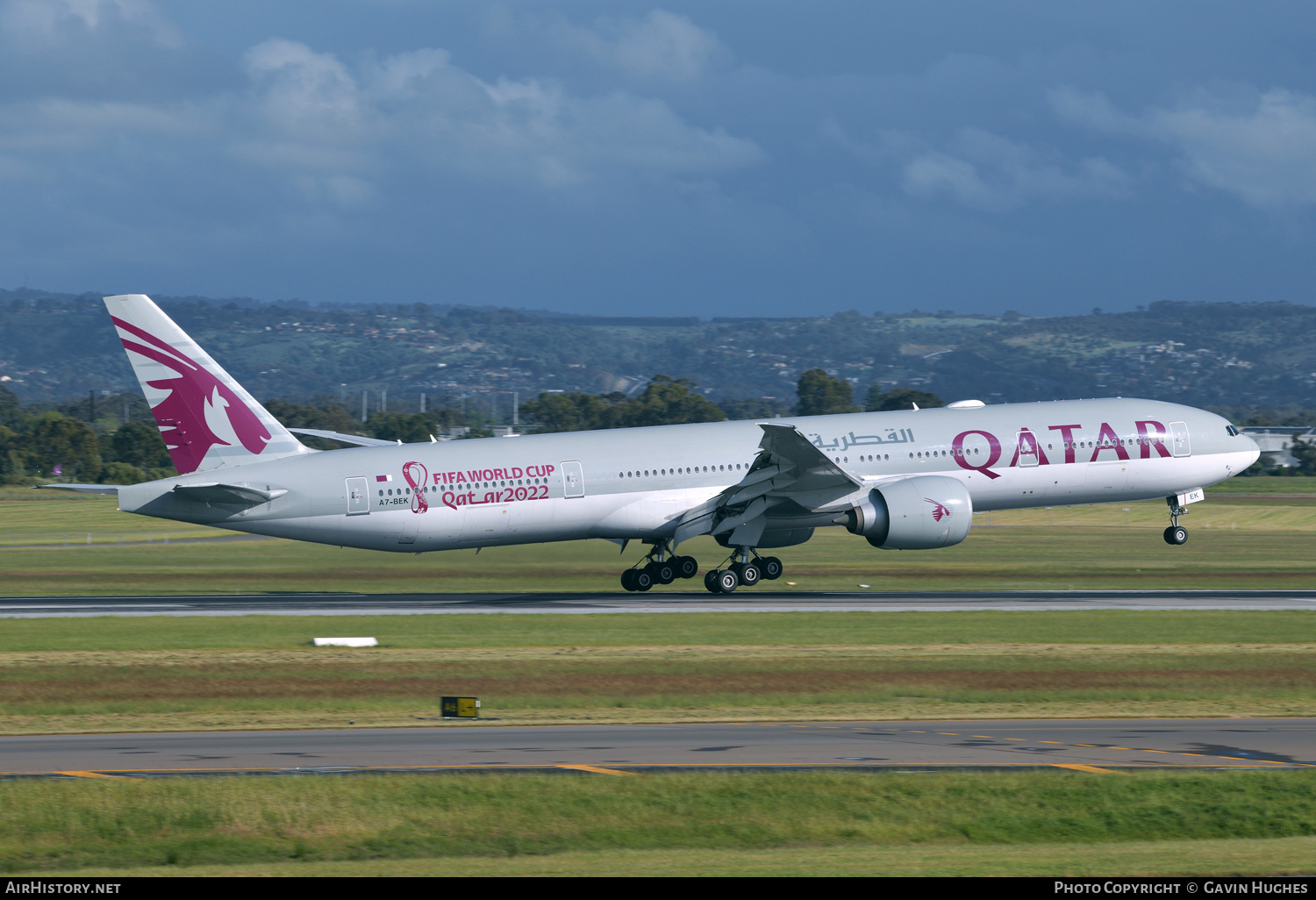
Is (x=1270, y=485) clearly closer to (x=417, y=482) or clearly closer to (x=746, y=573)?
(x=746, y=573)

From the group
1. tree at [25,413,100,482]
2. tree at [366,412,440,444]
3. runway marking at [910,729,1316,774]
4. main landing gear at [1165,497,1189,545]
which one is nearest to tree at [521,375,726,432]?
tree at [366,412,440,444]

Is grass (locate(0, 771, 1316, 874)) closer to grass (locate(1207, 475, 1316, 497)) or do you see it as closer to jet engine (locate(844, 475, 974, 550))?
jet engine (locate(844, 475, 974, 550))

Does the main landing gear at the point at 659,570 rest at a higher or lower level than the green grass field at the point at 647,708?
higher

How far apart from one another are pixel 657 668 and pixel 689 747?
8.92m

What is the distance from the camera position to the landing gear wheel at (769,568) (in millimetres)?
49338

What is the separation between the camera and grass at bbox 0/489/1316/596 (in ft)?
172

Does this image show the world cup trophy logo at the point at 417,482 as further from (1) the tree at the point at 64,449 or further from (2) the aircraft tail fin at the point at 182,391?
(1) the tree at the point at 64,449

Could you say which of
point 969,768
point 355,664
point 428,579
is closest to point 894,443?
point 428,579

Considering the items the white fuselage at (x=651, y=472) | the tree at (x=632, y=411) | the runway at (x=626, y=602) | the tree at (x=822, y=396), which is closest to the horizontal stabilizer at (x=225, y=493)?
the white fuselage at (x=651, y=472)

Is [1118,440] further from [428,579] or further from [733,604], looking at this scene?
[428,579]

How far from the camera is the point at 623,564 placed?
5784 centimetres

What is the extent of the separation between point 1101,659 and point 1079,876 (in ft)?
60.1

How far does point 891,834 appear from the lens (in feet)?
58.2

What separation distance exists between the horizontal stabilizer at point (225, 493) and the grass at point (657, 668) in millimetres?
Answer: 4623
